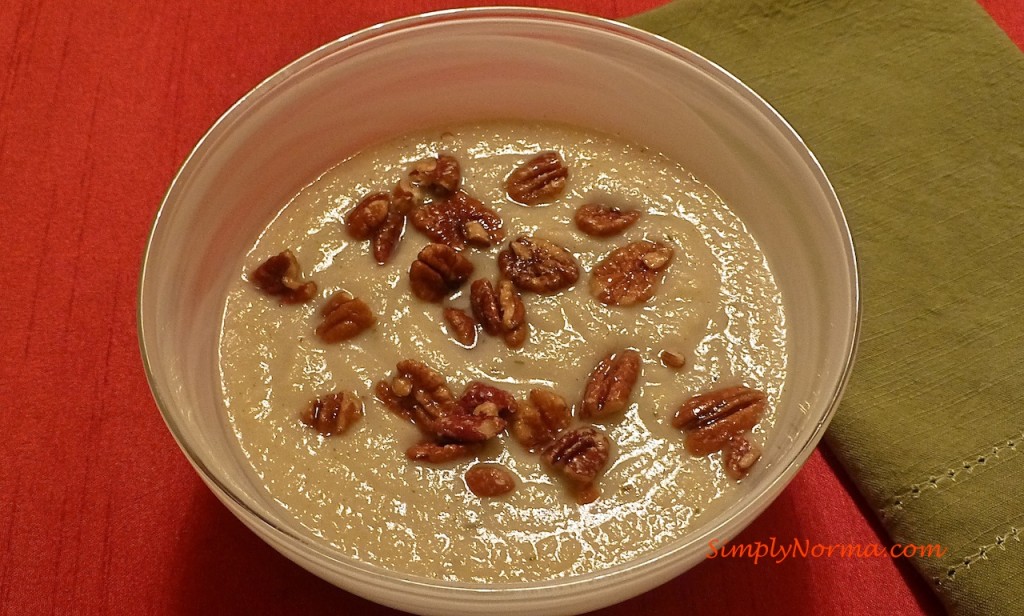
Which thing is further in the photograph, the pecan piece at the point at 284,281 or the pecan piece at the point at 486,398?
the pecan piece at the point at 284,281

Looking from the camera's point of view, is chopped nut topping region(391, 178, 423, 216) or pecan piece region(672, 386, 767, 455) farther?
chopped nut topping region(391, 178, 423, 216)

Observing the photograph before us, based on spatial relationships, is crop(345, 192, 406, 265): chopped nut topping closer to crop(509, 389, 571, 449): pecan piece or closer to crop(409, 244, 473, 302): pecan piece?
crop(409, 244, 473, 302): pecan piece

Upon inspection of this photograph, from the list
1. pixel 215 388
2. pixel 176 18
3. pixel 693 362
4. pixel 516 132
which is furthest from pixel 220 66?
pixel 693 362

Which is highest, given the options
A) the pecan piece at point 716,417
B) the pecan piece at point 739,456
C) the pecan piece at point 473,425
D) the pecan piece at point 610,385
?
the pecan piece at point 473,425

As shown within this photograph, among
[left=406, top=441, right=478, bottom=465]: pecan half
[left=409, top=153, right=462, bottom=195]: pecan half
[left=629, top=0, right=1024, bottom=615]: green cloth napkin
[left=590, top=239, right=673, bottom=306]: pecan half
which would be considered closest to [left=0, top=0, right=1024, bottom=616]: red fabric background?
[left=629, top=0, right=1024, bottom=615]: green cloth napkin

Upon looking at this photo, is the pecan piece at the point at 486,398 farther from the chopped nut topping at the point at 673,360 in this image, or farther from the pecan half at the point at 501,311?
the chopped nut topping at the point at 673,360

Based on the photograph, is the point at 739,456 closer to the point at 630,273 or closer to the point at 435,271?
the point at 630,273

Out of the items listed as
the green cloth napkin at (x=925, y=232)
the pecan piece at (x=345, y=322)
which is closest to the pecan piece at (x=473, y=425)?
the pecan piece at (x=345, y=322)
